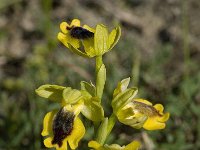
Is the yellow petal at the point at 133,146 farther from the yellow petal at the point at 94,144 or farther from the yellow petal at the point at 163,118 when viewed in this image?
the yellow petal at the point at 163,118

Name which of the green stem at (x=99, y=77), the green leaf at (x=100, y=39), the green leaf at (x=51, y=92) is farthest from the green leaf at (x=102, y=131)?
the green leaf at (x=100, y=39)

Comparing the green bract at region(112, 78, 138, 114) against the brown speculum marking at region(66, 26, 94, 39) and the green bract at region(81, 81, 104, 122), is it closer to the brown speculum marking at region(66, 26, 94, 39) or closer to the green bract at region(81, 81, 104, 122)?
the green bract at region(81, 81, 104, 122)

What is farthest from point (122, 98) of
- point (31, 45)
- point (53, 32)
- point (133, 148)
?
point (31, 45)

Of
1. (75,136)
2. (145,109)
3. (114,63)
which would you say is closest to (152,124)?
(145,109)

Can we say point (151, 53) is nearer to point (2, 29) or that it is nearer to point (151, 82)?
point (151, 82)

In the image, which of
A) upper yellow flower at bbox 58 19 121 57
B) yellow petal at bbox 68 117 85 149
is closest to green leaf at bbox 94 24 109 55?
upper yellow flower at bbox 58 19 121 57

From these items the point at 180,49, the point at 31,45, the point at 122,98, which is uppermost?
the point at 122,98
